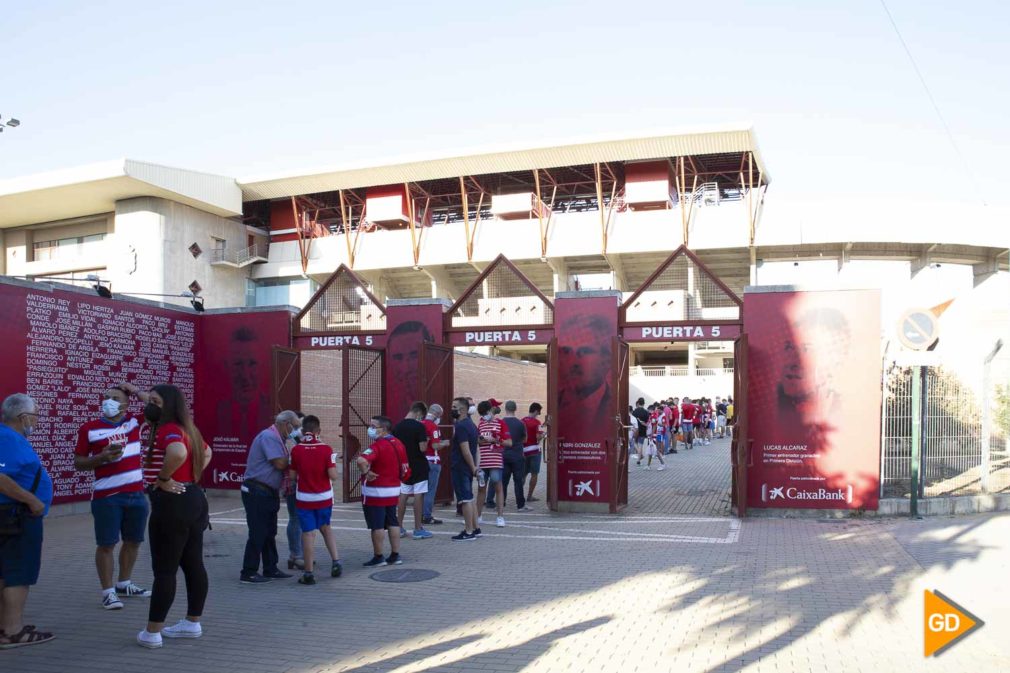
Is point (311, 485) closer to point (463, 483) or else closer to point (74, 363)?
point (463, 483)

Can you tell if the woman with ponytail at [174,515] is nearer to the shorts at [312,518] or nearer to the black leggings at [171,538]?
the black leggings at [171,538]

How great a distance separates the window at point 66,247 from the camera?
42188 mm

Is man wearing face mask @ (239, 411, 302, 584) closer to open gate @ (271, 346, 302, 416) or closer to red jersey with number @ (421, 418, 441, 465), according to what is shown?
red jersey with number @ (421, 418, 441, 465)

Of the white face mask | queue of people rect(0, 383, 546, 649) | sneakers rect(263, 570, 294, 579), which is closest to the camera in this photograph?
queue of people rect(0, 383, 546, 649)

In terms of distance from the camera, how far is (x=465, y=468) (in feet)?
37.4

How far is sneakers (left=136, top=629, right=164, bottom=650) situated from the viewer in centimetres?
593

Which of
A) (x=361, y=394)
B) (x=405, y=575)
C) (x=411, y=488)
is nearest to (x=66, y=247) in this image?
(x=361, y=394)

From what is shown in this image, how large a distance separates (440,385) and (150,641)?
8564 mm

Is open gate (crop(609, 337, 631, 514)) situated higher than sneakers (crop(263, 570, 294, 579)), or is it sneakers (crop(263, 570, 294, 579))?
open gate (crop(609, 337, 631, 514))

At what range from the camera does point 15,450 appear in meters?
5.78

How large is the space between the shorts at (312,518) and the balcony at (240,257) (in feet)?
122

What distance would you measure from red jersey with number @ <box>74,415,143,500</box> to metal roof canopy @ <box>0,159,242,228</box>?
32545mm

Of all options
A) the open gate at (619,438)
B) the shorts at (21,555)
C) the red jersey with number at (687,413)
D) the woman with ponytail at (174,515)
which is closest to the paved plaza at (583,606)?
the woman with ponytail at (174,515)

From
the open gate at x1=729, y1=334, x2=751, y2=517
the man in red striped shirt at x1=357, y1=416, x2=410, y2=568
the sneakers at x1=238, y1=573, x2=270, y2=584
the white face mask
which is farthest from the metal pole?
the white face mask
